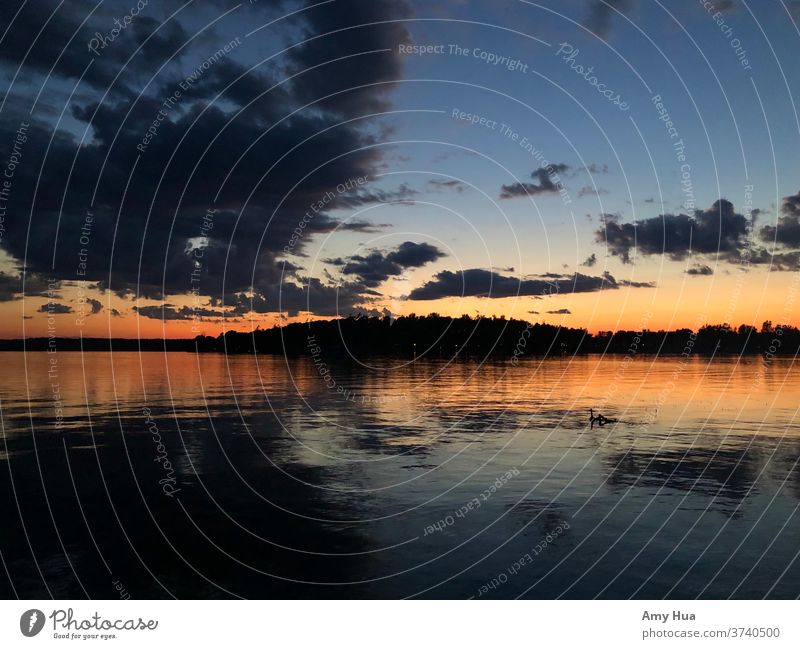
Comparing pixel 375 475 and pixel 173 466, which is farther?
pixel 173 466

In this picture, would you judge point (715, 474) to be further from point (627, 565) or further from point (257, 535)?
point (257, 535)

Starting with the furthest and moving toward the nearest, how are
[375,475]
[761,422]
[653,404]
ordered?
[653,404], [761,422], [375,475]

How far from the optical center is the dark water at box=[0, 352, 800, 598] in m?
18.9

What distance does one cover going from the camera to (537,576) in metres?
19.2

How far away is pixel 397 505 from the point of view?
85.1 feet

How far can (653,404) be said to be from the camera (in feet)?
205

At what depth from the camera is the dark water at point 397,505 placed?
62.1 ft

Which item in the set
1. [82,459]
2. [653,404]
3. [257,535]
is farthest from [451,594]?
[653,404]

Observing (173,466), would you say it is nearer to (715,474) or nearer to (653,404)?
(715,474)
